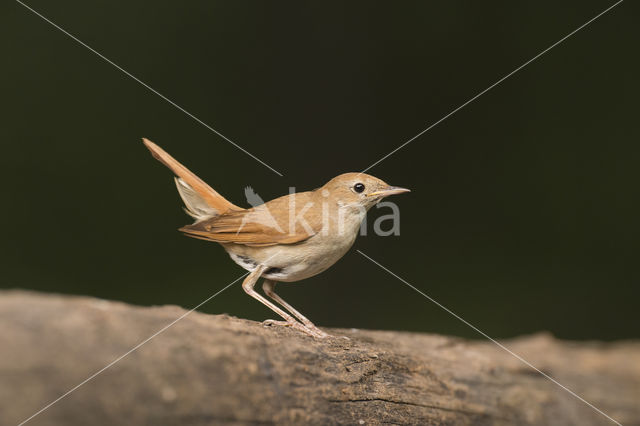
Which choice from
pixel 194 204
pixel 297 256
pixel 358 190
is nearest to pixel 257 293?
pixel 297 256

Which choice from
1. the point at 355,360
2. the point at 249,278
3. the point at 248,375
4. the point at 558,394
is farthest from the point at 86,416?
the point at 558,394

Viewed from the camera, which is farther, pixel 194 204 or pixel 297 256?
pixel 194 204

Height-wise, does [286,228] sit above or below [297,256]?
above

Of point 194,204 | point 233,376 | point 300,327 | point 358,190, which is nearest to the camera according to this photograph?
point 233,376

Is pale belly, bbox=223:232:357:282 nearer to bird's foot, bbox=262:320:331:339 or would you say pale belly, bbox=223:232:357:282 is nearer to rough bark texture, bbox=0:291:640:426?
bird's foot, bbox=262:320:331:339

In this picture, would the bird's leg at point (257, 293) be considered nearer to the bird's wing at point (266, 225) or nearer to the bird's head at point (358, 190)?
the bird's wing at point (266, 225)

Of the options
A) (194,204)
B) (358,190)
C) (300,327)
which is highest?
(358,190)

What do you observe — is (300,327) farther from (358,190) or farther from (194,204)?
(194,204)
